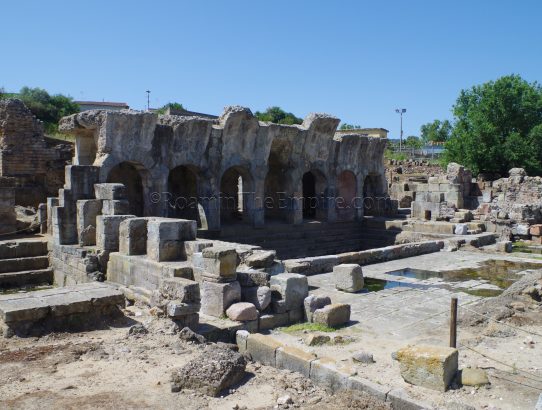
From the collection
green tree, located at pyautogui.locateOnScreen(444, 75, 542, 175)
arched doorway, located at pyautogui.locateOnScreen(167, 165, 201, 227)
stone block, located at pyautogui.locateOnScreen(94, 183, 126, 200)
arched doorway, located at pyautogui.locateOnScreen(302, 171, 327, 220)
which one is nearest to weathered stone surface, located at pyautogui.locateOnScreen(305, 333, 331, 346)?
stone block, located at pyautogui.locateOnScreen(94, 183, 126, 200)

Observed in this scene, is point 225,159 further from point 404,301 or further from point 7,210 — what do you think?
point 404,301

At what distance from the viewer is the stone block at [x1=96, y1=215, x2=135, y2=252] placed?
38.9ft

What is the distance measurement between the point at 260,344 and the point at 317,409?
1536 millimetres

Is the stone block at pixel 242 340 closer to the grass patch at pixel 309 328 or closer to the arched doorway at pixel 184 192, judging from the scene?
the grass patch at pixel 309 328

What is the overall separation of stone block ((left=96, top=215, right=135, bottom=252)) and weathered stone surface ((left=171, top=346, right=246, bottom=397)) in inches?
282

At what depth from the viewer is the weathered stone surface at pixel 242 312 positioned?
7.34m

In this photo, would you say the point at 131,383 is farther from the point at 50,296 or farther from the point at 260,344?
the point at 50,296

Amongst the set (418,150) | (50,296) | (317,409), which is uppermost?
(418,150)

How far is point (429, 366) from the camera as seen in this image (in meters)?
5.09

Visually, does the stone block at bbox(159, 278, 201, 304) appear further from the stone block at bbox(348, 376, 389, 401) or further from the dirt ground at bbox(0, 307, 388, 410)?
the stone block at bbox(348, 376, 389, 401)

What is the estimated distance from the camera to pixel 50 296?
287 inches

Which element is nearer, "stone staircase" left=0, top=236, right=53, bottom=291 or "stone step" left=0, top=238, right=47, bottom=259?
"stone staircase" left=0, top=236, right=53, bottom=291

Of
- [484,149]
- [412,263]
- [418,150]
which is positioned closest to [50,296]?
[412,263]

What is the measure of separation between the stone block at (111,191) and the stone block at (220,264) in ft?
17.4
